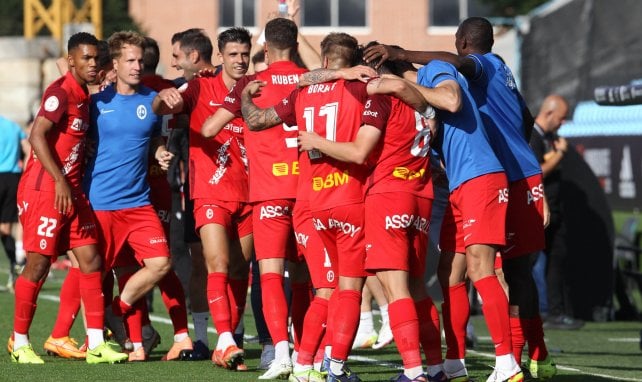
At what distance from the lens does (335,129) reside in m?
8.53

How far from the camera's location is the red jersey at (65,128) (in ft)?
32.0

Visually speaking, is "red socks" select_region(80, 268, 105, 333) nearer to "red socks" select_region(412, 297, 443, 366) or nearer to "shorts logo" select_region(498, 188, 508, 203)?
"red socks" select_region(412, 297, 443, 366)

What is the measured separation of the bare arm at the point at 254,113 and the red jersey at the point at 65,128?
1310 millimetres

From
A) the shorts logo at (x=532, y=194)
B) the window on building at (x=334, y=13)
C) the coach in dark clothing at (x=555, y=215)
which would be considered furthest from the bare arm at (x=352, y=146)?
the window on building at (x=334, y=13)

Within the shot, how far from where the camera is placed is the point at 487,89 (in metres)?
9.05

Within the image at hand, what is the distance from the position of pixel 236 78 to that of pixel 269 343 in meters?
1.84

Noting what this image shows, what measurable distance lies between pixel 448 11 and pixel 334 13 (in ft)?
13.6

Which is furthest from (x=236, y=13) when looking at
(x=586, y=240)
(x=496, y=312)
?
(x=496, y=312)

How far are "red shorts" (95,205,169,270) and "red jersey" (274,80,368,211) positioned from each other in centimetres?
180

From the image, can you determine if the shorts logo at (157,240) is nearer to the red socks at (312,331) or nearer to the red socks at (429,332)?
the red socks at (312,331)

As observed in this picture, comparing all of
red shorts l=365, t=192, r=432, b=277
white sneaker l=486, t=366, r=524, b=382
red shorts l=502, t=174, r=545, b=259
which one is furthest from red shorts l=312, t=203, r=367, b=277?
red shorts l=502, t=174, r=545, b=259

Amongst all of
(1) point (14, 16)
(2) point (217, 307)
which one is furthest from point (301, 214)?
(1) point (14, 16)

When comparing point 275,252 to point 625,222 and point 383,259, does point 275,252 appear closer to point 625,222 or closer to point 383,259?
point 383,259

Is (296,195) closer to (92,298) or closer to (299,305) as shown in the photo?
(299,305)
